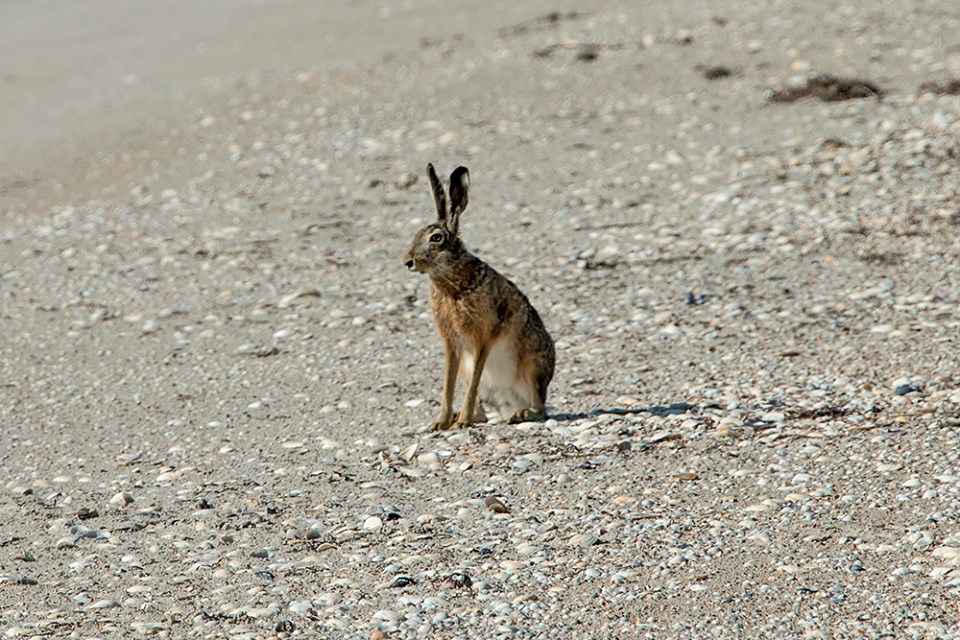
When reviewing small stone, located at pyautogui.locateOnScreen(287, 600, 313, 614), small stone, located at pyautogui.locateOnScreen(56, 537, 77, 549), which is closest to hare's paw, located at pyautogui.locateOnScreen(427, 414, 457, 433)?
small stone, located at pyautogui.locateOnScreen(56, 537, 77, 549)

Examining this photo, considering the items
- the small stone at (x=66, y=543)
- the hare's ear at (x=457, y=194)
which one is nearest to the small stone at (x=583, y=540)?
the hare's ear at (x=457, y=194)

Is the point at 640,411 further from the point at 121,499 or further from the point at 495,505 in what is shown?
the point at 121,499

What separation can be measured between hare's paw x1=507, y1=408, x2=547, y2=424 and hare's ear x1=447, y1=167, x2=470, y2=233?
1.35 metres

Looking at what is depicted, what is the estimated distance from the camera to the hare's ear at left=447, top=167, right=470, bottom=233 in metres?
9.18

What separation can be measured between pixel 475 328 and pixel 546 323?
2.79 meters

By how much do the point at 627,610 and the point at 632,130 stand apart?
11.0m

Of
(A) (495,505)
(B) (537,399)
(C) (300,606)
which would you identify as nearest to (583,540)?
→ (A) (495,505)

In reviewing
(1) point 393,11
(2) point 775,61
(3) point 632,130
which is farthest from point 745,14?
(1) point 393,11

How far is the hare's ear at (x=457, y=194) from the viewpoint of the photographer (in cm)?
918

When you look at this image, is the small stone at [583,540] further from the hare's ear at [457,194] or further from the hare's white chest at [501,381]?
the hare's ear at [457,194]

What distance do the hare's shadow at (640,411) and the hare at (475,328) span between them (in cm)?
22

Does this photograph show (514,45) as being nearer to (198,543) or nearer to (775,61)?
(775,61)

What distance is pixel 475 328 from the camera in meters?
9.33

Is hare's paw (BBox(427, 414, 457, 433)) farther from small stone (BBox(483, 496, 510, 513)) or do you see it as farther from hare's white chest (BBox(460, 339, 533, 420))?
small stone (BBox(483, 496, 510, 513))
